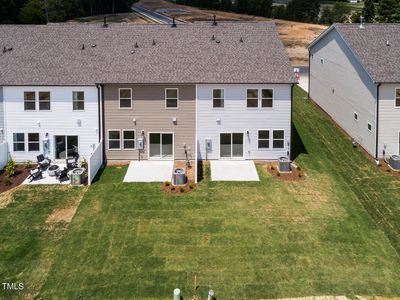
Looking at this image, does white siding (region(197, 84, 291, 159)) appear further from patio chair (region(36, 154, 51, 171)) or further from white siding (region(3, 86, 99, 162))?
patio chair (region(36, 154, 51, 171))

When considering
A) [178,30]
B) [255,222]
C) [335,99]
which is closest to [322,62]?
[335,99]

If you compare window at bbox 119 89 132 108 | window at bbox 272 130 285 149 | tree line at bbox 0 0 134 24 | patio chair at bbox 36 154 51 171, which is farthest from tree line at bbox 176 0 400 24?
patio chair at bbox 36 154 51 171

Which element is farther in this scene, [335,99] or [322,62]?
[322,62]

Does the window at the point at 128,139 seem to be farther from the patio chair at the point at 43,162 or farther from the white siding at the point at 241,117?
the patio chair at the point at 43,162

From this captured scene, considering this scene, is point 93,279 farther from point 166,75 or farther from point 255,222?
point 166,75

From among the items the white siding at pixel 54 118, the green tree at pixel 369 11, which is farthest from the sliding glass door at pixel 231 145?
the green tree at pixel 369 11

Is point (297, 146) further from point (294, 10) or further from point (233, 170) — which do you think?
point (294, 10)

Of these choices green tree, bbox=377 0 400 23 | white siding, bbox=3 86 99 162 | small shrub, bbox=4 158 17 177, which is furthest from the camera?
green tree, bbox=377 0 400 23
